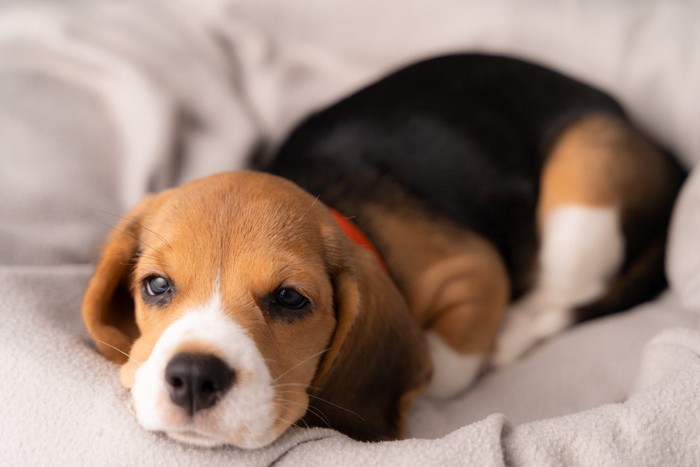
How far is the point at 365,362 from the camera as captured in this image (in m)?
2.17

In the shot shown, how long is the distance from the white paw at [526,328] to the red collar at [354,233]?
0.62 m

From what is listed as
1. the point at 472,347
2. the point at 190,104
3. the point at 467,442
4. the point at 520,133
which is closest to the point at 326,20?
the point at 190,104

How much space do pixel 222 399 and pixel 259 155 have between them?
6.40 ft

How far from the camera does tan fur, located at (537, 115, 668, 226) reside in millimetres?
3010

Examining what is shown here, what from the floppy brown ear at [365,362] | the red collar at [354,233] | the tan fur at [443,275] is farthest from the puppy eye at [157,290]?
the tan fur at [443,275]

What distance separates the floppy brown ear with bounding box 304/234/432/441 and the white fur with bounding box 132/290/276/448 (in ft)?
0.99

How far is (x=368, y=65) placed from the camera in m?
3.80

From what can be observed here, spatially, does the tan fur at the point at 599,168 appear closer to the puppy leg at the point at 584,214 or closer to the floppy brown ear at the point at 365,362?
the puppy leg at the point at 584,214

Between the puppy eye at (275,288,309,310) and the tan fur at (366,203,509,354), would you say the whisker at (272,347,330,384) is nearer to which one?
the puppy eye at (275,288,309,310)

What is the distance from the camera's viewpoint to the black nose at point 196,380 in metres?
1.69

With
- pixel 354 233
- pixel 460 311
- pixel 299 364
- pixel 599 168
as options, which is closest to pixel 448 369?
pixel 460 311

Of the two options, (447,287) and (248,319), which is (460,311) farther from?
(248,319)

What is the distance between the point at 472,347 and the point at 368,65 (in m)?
1.62

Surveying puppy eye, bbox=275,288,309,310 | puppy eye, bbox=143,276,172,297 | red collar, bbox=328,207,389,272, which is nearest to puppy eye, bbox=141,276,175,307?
puppy eye, bbox=143,276,172,297
